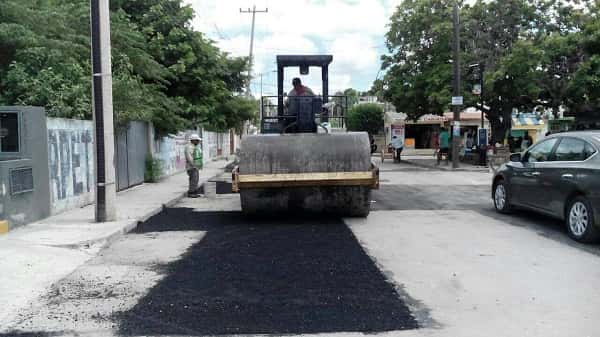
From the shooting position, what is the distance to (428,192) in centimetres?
1565

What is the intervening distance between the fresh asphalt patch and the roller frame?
1.00 metres

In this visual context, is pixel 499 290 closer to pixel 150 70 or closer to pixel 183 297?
pixel 183 297

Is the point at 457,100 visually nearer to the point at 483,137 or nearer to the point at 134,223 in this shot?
the point at 483,137

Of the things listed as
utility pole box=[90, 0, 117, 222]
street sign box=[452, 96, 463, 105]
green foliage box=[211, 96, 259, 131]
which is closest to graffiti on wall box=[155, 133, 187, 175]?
green foliage box=[211, 96, 259, 131]

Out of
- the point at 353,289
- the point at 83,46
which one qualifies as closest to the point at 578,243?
the point at 353,289

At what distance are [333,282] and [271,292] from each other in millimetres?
725

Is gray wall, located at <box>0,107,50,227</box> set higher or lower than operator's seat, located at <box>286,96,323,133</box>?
lower

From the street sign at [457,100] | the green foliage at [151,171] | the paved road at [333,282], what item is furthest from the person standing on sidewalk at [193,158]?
the street sign at [457,100]

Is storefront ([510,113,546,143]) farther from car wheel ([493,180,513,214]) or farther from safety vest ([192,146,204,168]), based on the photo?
car wheel ([493,180,513,214])

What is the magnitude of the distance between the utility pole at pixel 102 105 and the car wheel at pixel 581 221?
7470mm

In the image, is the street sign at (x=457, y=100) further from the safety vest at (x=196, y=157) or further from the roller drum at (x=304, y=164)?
the roller drum at (x=304, y=164)

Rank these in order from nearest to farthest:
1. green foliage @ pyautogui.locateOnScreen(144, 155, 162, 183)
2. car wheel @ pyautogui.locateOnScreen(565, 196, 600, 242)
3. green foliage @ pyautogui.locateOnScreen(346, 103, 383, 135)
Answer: car wheel @ pyautogui.locateOnScreen(565, 196, 600, 242) → green foliage @ pyautogui.locateOnScreen(144, 155, 162, 183) → green foliage @ pyautogui.locateOnScreen(346, 103, 383, 135)

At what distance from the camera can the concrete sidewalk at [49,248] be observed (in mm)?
6066

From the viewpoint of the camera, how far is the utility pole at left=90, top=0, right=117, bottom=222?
9898 millimetres
